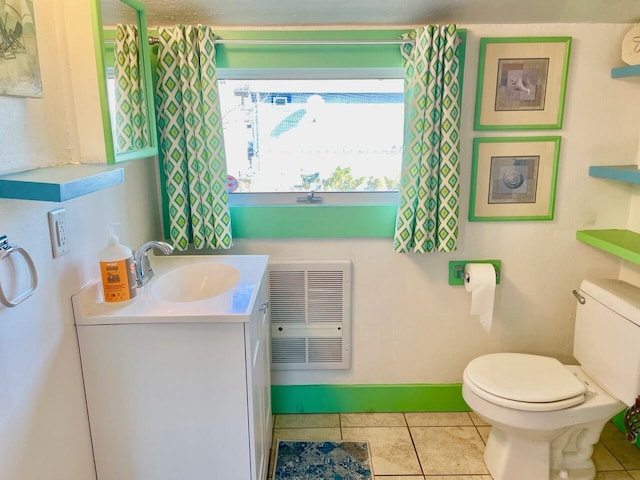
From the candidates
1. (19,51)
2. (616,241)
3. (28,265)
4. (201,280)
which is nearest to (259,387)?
(201,280)

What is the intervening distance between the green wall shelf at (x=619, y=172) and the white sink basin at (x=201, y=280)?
1.57 m

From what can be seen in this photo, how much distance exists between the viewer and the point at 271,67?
6.32ft

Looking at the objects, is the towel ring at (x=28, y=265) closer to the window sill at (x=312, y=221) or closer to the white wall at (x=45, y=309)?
the white wall at (x=45, y=309)

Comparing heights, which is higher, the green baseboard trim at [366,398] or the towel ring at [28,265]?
the towel ring at [28,265]

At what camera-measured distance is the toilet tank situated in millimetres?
1691

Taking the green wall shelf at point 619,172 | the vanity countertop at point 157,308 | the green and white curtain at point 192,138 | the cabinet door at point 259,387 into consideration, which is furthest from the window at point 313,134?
the green wall shelf at point 619,172

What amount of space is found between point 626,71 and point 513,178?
586 mm

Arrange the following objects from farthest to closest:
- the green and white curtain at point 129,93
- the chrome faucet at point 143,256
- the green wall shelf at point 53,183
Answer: the chrome faucet at point 143,256
the green and white curtain at point 129,93
the green wall shelf at point 53,183

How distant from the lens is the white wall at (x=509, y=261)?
6.50ft

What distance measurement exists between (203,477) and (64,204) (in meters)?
0.94

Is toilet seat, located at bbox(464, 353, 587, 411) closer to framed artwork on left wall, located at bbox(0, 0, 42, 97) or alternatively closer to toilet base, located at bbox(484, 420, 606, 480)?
toilet base, located at bbox(484, 420, 606, 480)

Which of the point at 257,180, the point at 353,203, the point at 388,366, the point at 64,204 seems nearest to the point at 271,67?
the point at 257,180

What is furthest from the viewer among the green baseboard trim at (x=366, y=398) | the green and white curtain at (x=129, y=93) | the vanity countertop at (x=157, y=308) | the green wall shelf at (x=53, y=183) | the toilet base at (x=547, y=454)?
the green baseboard trim at (x=366, y=398)

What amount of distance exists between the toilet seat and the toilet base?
0.15 m
